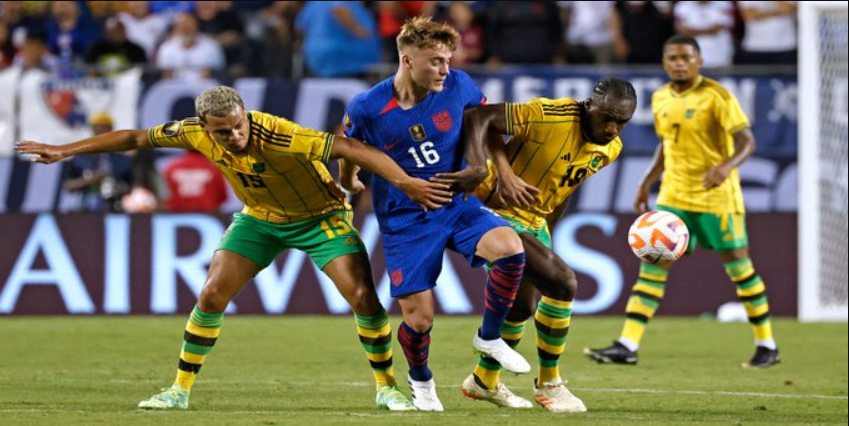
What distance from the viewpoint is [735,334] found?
1441 centimetres

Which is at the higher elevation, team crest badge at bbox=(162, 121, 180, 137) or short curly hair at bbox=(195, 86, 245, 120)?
short curly hair at bbox=(195, 86, 245, 120)

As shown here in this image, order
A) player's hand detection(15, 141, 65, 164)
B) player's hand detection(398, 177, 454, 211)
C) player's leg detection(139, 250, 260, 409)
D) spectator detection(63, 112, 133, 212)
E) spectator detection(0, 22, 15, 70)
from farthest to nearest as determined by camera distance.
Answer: spectator detection(0, 22, 15, 70)
spectator detection(63, 112, 133, 212)
player's leg detection(139, 250, 260, 409)
player's hand detection(15, 141, 65, 164)
player's hand detection(398, 177, 454, 211)

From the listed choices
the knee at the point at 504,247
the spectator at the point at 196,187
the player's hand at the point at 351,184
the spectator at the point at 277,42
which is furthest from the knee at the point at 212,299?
the spectator at the point at 277,42

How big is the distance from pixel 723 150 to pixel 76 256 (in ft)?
22.8

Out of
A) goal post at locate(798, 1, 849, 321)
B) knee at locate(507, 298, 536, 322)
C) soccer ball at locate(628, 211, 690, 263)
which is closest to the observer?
knee at locate(507, 298, 536, 322)

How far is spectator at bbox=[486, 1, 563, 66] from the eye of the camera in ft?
57.6

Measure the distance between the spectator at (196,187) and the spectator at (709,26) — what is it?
560 cm

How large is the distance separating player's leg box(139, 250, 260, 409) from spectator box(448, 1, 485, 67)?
9238 millimetres

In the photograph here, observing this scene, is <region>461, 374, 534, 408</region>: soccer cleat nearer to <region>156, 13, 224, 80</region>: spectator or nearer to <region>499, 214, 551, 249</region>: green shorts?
<region>499, 214, 551, 249</region>: green shorts

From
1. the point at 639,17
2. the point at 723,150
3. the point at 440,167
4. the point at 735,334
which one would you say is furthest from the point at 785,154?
the point at 440,167

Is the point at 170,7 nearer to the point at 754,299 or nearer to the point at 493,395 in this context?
the point at 754,299

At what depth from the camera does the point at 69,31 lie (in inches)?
722

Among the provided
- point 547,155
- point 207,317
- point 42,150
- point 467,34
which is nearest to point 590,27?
point 467,34

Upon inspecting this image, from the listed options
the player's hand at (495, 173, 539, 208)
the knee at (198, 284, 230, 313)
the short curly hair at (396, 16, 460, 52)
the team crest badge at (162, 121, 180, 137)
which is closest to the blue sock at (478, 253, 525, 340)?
the player's hand at (495, 173, 539, 208)
